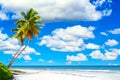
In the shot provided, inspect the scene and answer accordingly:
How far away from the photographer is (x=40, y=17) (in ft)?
200

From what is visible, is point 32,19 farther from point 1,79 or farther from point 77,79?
point 1,79

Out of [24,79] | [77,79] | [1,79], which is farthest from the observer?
Answer: [77,79]

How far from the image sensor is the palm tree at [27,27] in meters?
59.4

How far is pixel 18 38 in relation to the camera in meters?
61.0

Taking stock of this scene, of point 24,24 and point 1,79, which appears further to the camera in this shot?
point 24,24

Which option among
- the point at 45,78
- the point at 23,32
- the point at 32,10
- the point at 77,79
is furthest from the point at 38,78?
the point at 32,10

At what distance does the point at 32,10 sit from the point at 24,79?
27790 millimetres

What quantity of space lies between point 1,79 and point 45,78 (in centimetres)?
575

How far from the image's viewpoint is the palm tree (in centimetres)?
5941

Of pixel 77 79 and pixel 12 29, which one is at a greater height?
pixel 12 29

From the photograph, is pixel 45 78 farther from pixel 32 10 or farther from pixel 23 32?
pixel 32 10

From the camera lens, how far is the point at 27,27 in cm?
5947

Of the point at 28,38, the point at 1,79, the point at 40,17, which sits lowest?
the point at 1,79

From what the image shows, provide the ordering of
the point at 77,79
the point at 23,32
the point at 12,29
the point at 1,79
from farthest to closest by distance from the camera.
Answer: the point at 12,29 < the point at 23,32 < the point at 77,79 < the point at 1,79
